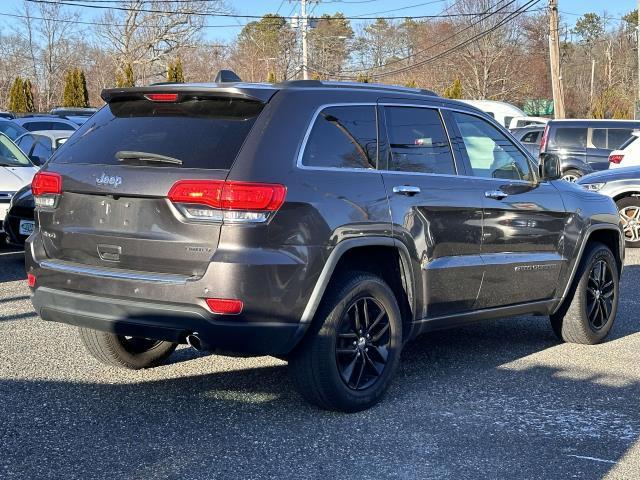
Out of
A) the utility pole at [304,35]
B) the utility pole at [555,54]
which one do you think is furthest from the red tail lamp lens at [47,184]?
the utility pole at [304,35]

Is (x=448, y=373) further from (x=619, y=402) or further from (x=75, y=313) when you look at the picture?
(x=75, y=313)

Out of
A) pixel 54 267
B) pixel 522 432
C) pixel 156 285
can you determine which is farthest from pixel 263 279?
pixel 522 432

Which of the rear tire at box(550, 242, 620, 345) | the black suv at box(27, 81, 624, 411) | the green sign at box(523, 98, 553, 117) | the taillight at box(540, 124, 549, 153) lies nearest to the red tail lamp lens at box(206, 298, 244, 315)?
the black suv at box(27, 81, 624, 411)

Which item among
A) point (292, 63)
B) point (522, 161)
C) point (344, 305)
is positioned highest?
point (292, 63)

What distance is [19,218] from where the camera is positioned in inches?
408

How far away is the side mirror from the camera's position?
693cm

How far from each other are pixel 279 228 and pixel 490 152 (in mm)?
2240

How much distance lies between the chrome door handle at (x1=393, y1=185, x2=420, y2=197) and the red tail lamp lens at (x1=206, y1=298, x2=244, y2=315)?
1.29 m

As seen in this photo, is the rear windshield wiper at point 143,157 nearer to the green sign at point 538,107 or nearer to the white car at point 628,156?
the white car at point 628,156

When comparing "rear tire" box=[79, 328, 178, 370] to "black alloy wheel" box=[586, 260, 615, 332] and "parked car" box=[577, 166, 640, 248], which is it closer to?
"black alloy wheel" box=[586, 260, 615, 332]

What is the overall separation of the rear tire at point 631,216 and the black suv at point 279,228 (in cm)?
→ 842

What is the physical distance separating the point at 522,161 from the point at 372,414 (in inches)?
93.2

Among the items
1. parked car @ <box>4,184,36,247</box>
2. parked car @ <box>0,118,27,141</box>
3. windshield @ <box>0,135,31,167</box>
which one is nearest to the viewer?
parked car @ <box>4,184,36,247</box>

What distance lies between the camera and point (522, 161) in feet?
22.4
